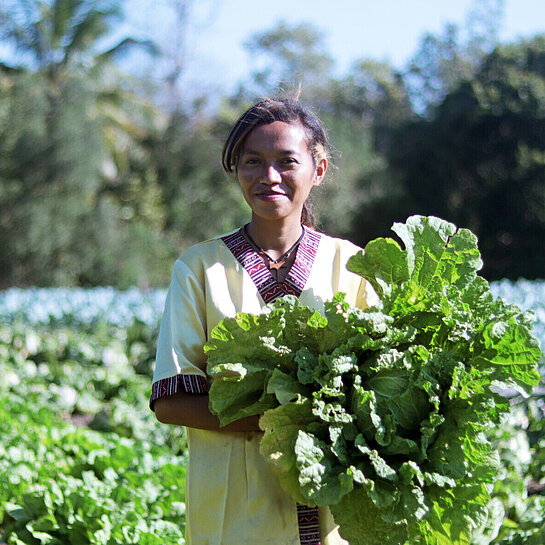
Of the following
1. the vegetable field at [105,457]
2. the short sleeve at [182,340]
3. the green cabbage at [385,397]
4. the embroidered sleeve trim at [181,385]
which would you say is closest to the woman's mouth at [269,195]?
the short sleeve at [182,340]

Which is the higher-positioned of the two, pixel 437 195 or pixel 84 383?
pixel 437 195

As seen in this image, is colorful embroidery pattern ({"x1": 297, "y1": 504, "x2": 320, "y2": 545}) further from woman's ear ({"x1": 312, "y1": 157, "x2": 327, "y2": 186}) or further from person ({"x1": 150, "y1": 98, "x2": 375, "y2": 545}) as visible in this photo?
woman's ear ({"x1": 312, "y1": 157, "x2": 327, "y2": 186})

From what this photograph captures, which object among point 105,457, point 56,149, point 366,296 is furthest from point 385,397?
point 56,149

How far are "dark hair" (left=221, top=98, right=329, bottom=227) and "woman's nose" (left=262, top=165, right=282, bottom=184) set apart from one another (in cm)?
12

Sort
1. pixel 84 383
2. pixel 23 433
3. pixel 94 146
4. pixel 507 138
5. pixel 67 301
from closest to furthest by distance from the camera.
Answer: pixel 23 433
pixel 84 383
pixel 67 301
pixel 94 146
pixel 507 138

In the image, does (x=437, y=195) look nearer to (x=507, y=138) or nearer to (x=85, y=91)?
(x=507, y=138)

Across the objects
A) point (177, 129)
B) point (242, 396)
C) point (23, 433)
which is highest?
point (177, 129)

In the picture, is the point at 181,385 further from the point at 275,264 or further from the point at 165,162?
the point at 165,162

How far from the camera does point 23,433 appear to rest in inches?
187

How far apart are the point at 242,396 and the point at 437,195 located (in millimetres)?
21179

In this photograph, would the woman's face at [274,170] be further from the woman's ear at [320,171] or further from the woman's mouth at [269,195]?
the woman's ear at [320,171]

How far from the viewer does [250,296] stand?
6.40 feet

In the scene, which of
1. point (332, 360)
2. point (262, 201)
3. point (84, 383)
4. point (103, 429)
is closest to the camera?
point (332, 360)

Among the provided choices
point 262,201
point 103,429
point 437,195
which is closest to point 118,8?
point 437,195
